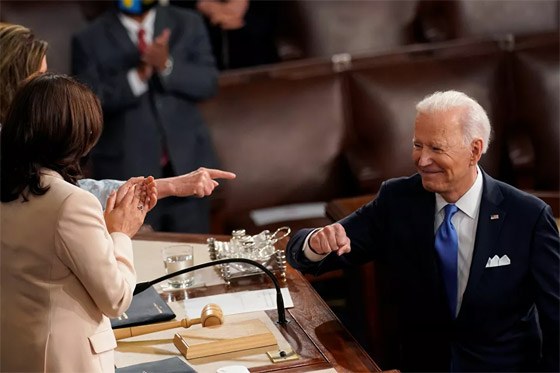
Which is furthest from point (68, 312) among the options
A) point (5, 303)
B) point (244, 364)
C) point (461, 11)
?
point (461, 11)


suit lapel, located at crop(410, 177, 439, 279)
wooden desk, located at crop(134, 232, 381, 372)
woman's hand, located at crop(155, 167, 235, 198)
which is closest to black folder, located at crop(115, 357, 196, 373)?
wooden desk, located at crop(134, 232, 381, 372)

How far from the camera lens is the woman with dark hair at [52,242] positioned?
5.28ft

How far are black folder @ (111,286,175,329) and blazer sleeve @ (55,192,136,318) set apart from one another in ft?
1.73

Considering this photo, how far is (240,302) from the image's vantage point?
7.61 feet

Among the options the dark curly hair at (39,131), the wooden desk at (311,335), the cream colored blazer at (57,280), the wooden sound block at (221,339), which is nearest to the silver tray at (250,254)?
the wooden desk at (311,335)

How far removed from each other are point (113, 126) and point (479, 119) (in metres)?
2.04

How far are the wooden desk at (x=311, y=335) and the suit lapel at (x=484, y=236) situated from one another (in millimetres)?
488

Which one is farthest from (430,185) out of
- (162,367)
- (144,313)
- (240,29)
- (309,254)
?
(240,29)

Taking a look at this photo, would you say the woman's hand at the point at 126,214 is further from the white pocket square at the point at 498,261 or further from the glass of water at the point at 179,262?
the white pocket square at the point at 498,261

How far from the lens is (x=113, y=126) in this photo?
13.4ft

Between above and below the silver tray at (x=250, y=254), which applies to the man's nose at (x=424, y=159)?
above

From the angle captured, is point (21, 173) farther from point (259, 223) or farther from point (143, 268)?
point (259, 223)

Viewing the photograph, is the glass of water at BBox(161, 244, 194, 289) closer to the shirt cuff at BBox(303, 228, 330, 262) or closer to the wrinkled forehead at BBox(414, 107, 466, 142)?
the shirt cuff at BBox(303, 228, 330, 262)

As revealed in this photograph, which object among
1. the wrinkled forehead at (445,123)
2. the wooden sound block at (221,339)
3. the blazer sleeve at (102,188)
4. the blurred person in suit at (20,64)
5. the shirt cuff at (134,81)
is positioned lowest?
the wooden sound block at (221,339)
